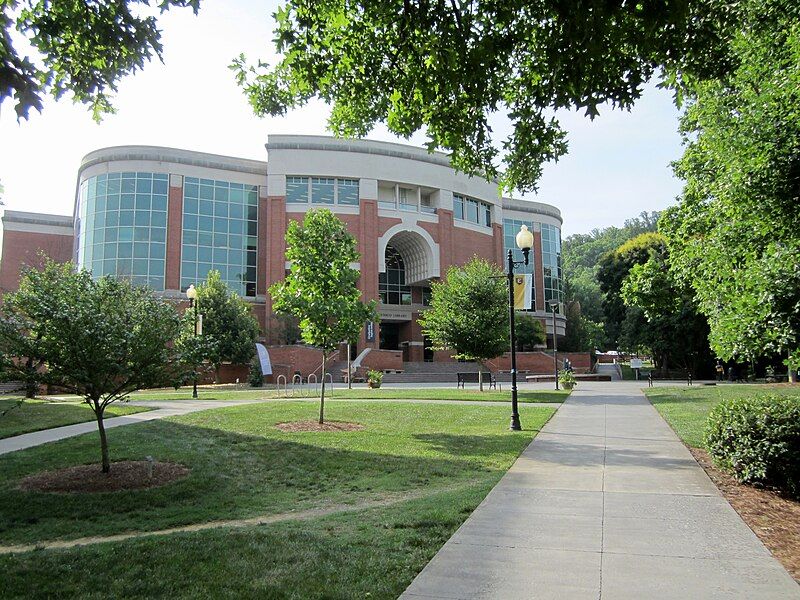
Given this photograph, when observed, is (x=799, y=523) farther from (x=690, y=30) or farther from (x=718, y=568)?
(x=690, y=30)

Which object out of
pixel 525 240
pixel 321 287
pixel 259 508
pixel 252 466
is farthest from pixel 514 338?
pixel 259 508

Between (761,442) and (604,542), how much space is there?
→ 386 centimetres

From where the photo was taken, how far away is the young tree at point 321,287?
14312 millimetres

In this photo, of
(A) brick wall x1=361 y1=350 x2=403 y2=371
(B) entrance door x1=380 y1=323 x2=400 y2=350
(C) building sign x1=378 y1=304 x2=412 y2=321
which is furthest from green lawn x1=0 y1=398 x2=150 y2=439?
(B) entrance door x1=380 y1=323 x2=400 y2=350

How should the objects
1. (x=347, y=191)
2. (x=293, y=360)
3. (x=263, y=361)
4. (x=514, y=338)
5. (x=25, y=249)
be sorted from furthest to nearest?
(x=25, y=249), (x=347, y=191), (x=293, y=360), (x=263, y=361), (x=514, y=338)

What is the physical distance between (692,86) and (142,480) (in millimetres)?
9365

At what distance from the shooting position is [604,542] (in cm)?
528

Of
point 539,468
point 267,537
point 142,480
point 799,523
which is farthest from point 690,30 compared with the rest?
point 142,480

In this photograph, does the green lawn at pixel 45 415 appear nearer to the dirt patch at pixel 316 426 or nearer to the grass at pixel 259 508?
the grass at pixel 259 508

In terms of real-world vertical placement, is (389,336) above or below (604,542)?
above

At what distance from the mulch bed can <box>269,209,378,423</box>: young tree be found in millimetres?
8523

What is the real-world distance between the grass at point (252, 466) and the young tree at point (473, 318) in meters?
10.8

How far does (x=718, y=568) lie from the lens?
4.65m

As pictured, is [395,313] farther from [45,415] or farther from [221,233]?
[45,415]
